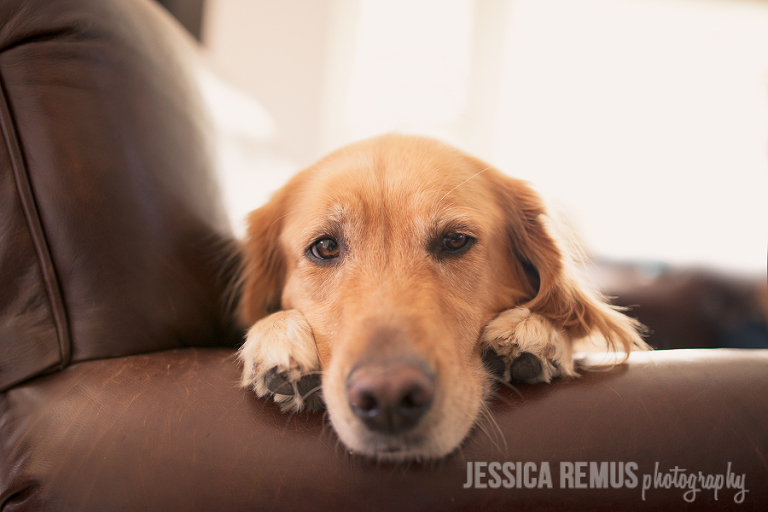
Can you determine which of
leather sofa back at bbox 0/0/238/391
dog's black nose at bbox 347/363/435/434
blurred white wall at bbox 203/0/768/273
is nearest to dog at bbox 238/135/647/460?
dog's black nose at bbox 347/363/435/434

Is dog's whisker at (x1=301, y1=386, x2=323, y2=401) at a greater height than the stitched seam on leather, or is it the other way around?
the stitched seam on leather

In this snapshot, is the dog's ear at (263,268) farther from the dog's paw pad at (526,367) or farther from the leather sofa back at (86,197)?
the dog's paw pad at (526,367)

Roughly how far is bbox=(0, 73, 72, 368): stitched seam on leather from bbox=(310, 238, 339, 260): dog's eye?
0.73 metres

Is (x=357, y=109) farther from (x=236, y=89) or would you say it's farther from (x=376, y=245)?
(x=376, y=245)

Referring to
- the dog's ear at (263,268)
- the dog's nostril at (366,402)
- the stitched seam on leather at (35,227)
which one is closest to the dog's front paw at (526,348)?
the dog's nostril at (366,402)

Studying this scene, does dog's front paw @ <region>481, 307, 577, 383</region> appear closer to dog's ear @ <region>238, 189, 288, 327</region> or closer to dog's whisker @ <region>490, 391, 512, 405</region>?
dog's whisker @ <region>490, 391, 512, 405</region>

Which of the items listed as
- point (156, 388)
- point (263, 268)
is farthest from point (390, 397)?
point (263, 268)

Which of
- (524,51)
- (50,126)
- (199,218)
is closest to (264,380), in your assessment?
(199,218)

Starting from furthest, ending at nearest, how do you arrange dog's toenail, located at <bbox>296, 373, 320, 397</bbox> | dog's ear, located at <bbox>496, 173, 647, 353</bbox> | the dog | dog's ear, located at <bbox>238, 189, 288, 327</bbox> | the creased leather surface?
dog's ear, located at <bbox>238, 189, 288, 327</bbox>
dog's ear, located at <bbox>496, 173, 647, 353</bbox>
dog's toenail, located at <bbox>296, 373, 320, 397</bbox>
the dog
the creased leather surface

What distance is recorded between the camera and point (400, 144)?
1672 millimetres

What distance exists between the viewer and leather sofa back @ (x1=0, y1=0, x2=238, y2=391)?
3.58ft

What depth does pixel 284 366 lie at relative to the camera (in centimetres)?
109

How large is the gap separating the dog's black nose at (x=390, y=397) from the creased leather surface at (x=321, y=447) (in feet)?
0.26

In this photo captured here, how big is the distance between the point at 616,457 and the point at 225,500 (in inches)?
30.1
